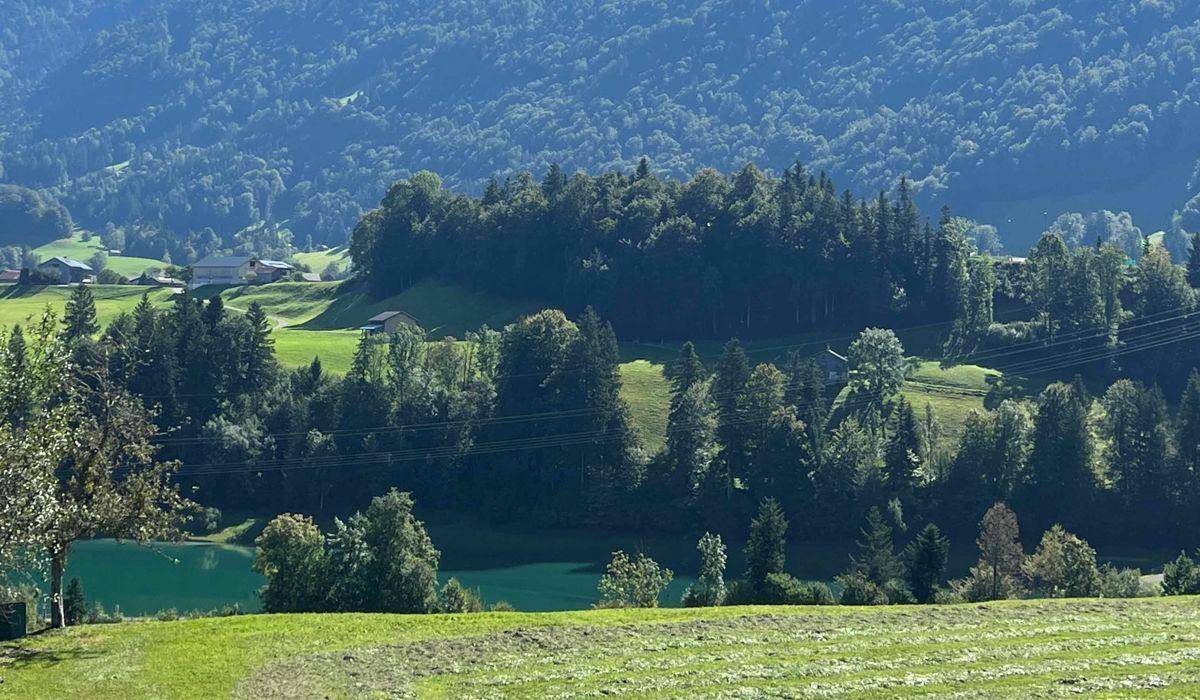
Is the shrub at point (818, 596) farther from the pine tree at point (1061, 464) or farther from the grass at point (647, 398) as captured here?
the grass at point (647, 398)

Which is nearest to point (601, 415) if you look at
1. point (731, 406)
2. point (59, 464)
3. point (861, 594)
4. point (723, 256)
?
point (731, 406)

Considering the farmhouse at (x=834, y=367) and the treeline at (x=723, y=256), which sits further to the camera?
the treeline at (x=723, y=256)

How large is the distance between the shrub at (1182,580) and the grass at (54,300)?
123432 mm

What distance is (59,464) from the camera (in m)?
54.9

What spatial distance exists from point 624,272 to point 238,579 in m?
73.4

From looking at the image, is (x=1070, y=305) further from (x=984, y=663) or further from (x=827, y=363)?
(x=984, y=663)

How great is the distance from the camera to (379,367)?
141 m

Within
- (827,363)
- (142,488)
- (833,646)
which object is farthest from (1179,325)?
(142,488)

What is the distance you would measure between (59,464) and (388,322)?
11276 cm

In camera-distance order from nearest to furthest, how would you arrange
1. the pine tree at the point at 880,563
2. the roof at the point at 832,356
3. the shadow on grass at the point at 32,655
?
the shadow on grass at the point at 32,655 < the pine tree at the point at 880,563 < the roof at the point at 832,356

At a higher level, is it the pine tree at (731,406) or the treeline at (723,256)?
the treeline at (723,256)

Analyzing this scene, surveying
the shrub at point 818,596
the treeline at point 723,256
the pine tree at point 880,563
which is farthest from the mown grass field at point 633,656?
the treeline at point 723,256

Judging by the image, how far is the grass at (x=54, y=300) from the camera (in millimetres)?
174750

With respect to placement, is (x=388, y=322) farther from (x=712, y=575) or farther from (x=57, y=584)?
(x=57, y=584)
